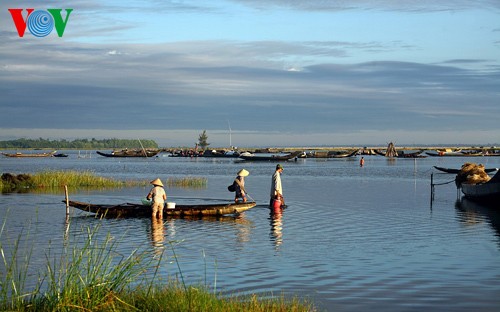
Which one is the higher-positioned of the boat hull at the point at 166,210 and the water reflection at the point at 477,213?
the boat hull at the point at 166,210

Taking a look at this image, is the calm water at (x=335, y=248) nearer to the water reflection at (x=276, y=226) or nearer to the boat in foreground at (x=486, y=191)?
the water reflection at (x=276, y=226)

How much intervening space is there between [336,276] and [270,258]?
2.82m

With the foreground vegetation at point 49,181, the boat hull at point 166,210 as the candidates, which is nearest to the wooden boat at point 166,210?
the boat hull at point 166,210

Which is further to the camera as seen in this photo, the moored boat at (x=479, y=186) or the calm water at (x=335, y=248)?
the moored boat at (x=479, y=186)

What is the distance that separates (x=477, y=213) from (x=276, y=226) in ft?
35.1

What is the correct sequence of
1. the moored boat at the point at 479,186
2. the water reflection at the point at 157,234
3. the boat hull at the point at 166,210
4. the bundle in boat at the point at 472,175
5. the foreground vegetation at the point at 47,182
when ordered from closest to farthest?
the water reflection at the point at 157,234, the boat hull at the point at 166,210, the moored boat at the point at 479,186, the bundle in boat at the point at 472,175, the foreground vegetation at the point at 47,182

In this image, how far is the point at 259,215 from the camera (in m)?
29.2

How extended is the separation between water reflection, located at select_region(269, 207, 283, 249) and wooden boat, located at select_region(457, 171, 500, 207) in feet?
34.6

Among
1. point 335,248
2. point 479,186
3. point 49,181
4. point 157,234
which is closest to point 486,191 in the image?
point 479,186

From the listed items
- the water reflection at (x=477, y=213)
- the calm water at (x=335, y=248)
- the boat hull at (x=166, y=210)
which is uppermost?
the boat hull at (x=166, y=210)

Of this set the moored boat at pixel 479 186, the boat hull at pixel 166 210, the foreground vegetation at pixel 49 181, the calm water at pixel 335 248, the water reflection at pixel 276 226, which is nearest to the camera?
the calm water at pixel 335 248

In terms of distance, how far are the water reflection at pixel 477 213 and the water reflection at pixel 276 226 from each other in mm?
6793

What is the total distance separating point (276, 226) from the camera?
82.9 feet

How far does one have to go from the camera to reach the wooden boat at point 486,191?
3347 cm
